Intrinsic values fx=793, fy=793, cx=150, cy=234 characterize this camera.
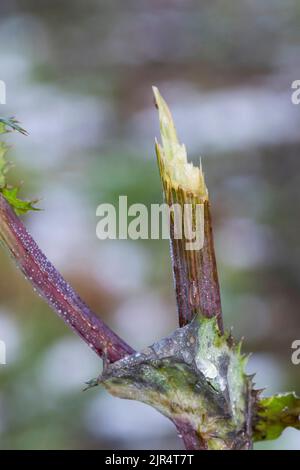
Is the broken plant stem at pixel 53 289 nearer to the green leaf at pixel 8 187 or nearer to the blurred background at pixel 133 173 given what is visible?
the green leaf at pixel 8 187

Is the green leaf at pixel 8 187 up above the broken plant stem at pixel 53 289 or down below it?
above

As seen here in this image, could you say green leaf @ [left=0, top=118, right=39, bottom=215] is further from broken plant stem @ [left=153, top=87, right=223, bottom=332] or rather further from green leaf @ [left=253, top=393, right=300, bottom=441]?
green leaf @ [left=253, top=393, right=300, bottom=441]

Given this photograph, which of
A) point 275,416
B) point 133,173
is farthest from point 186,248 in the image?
point 133,173

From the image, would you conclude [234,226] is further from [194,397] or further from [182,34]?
[194,397]

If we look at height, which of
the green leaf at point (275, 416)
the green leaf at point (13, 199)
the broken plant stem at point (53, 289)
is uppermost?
the green leaf at point (13, 199)

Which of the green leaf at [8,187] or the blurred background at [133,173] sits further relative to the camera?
the blurred background at [133,173]

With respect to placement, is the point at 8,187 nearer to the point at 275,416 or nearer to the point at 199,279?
the point at 199,279

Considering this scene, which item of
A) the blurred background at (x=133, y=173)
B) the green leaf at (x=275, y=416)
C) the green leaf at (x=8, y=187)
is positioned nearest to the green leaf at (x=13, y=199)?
the green leaf at (x=8, y=187)
